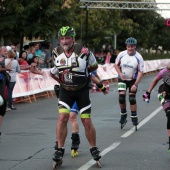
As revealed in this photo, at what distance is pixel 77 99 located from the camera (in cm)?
958

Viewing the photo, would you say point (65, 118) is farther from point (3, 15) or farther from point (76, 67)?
point (3, 15)

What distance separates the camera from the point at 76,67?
30.9 feet

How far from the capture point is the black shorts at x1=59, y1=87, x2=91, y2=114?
31.1 feet

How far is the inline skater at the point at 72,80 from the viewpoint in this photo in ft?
30.7

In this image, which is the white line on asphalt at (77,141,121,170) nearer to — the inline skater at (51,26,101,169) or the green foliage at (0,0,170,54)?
the inline skater at (51,26,101,169)

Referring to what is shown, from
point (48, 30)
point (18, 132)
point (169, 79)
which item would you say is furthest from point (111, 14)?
point (169, 79)

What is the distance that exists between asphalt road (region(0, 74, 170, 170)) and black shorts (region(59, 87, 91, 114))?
828 millimetres

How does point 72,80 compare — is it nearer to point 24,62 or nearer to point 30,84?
point 30,84

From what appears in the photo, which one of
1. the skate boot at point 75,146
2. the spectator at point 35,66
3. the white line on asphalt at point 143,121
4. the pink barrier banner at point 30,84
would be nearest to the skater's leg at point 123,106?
the white line on asphalt at point 143,121

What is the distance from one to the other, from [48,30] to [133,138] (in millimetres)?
18342

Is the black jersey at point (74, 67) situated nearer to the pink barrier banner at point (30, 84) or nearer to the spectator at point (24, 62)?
the pink barrier banner at point (30, 84)

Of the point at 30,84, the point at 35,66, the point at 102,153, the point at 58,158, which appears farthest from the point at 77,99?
the point at 35,66

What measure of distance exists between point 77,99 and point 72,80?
0.31m

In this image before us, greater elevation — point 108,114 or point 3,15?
point 3,15
